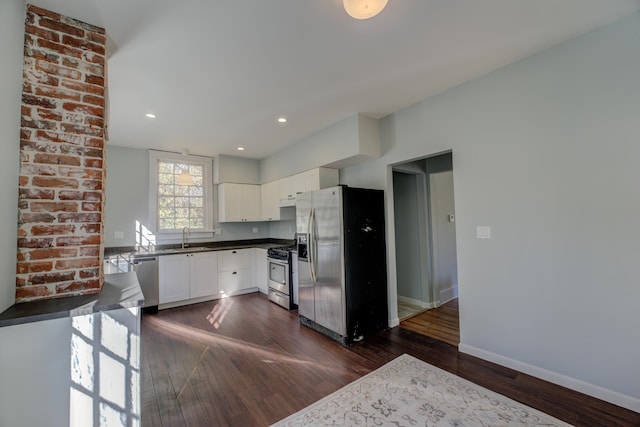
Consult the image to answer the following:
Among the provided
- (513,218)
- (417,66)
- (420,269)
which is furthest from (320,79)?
(420,269)

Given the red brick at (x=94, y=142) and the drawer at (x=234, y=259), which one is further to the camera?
the drawer at (x=234, y=259)

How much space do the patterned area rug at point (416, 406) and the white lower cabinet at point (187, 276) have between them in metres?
3.26

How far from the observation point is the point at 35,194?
1449 millimetres

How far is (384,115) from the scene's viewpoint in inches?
134

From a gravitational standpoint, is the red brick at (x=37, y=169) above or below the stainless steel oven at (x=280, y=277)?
above

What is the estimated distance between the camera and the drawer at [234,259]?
187 inches

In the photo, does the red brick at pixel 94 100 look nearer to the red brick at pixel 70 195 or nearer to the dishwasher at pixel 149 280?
the red brick at pixel 70 195

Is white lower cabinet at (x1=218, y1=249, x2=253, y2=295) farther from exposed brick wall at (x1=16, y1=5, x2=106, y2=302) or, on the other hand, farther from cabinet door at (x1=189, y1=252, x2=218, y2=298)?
exposed brick wall at (x1=16, y1=5, x2=106, y2=302)

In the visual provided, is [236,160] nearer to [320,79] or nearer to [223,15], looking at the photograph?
[320,79]

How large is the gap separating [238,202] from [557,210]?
15.9 ft

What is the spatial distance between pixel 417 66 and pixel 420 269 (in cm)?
296

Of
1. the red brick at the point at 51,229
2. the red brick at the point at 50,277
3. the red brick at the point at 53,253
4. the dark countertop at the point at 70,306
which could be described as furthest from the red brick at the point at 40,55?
the dark countertop at the point at 70,306

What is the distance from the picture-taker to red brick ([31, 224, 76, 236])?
144 cm

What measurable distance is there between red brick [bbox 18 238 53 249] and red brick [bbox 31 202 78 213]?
0.17m
